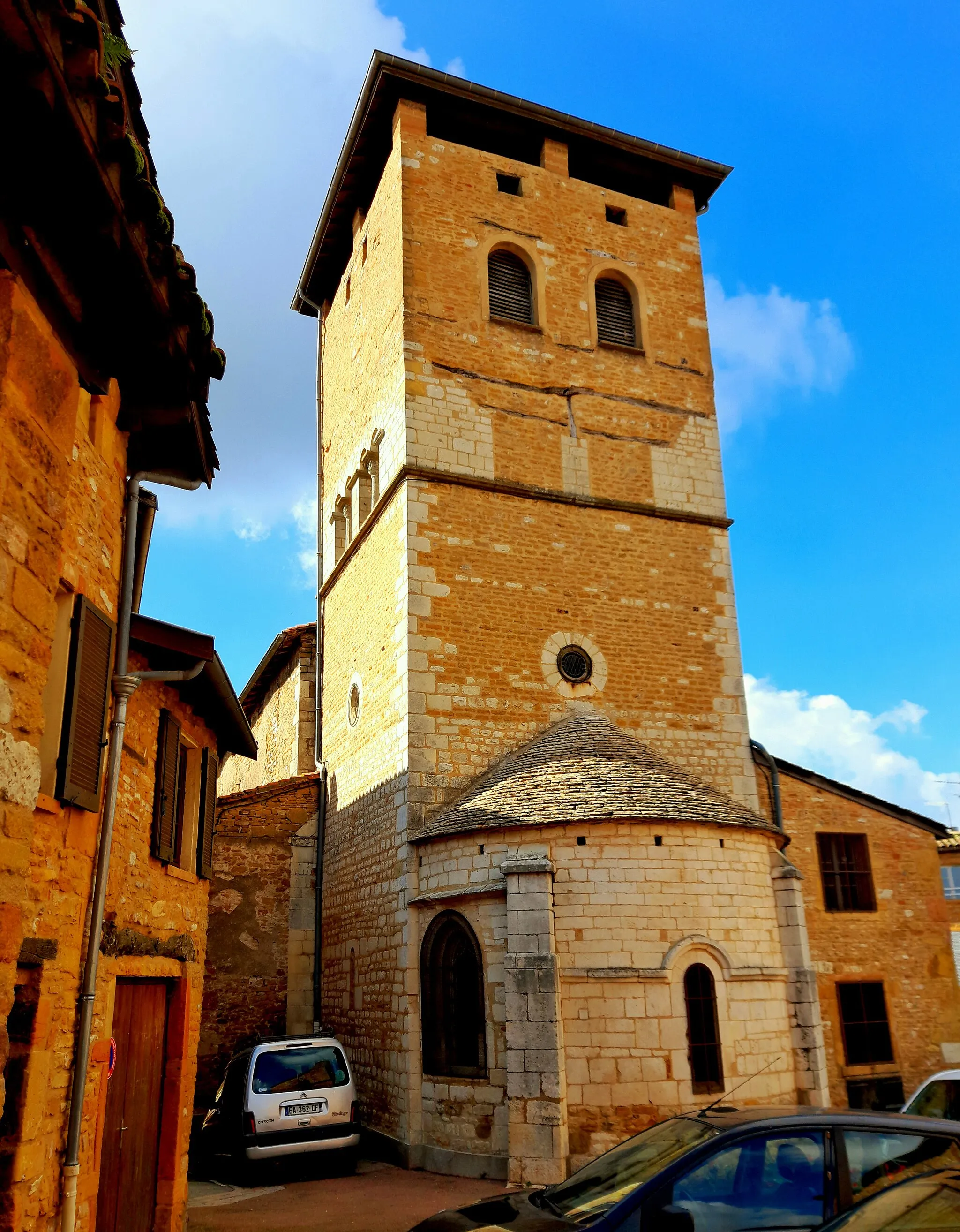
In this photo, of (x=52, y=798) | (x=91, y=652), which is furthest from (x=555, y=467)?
(x=52, y=798)

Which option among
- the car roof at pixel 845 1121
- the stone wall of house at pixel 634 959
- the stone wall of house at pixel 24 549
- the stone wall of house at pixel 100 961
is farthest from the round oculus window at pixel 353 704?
the stone wall of house at pixel 24 549

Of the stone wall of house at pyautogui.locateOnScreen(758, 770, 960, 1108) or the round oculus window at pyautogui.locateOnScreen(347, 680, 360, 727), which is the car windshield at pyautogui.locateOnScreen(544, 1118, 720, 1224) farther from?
the stone wall of house at pyautogui.locateOnScreen(758, 770, 960, 1108)

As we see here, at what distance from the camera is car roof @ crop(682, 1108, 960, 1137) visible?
439 centimetres

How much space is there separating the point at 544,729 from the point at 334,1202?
625 cm

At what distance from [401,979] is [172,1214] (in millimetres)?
4634

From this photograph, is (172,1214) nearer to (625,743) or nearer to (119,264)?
(119,264)

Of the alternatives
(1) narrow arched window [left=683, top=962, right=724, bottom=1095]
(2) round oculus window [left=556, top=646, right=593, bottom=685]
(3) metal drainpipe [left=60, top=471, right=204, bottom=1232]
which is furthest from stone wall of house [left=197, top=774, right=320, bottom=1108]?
(3) metal drainpipe [left=60, top=471, right=204, bottom=1232]

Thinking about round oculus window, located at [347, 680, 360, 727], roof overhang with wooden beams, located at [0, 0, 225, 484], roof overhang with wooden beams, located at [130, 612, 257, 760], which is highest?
round oculus window, located at [347, 680, 360, 727]

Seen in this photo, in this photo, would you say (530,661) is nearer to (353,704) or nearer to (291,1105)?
(353,704)

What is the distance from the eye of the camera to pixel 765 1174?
167 inches

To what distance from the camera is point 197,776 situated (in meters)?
8.75

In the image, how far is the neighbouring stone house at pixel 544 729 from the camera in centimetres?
1036

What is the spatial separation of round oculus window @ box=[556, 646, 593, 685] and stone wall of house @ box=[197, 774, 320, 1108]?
5.18m

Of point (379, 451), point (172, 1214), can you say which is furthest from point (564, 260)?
point (172, 1214)
